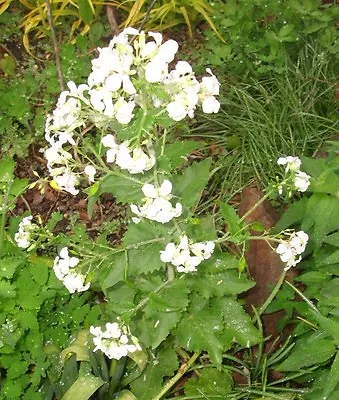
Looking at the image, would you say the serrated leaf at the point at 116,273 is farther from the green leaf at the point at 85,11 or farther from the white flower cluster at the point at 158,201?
the green leaf at the point at 85,11

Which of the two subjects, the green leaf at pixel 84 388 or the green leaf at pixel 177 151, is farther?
the green leaf at pixel 84 388

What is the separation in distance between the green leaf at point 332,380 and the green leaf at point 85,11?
1.96m

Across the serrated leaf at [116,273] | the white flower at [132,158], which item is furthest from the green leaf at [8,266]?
the white flower at [132,158]

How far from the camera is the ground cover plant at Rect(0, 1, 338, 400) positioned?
60.7 inches

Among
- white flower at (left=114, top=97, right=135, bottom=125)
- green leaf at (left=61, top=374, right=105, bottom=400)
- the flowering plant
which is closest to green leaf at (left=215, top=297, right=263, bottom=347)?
the flowering plant

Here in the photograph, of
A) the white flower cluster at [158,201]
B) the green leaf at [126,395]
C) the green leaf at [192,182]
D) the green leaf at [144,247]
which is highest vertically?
the white flower cluster at [158,201]

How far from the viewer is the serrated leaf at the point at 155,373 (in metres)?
2.21

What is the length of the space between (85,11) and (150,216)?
71.0 inches

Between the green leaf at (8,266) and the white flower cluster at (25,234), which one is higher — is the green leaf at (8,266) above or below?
below

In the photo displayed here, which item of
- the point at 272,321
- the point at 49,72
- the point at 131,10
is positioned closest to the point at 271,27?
the point at 131,10

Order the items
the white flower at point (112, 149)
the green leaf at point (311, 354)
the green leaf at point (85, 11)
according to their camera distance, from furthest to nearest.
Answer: the green leaf at point (85, 11) < the green leaf at point (311, 354) < the white flower at point (112, 149)

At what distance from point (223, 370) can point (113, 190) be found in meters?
0.82

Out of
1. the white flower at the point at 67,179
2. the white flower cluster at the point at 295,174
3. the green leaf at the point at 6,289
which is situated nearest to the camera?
the white flower at the point at 67,179

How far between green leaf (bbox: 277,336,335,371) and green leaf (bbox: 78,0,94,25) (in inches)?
72.3
